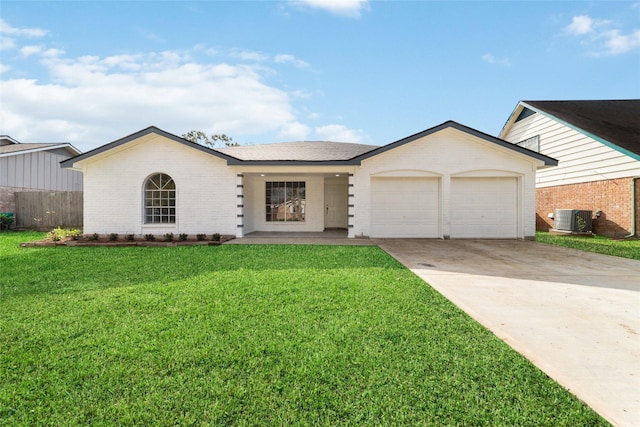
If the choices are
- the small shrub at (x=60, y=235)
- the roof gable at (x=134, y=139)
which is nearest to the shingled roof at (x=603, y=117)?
the roof gable at (x=134, y=139)

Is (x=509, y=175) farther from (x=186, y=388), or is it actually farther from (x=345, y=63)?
(x=186, y=388)

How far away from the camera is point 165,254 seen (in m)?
8.23

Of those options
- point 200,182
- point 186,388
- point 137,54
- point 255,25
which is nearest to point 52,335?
point 186,388

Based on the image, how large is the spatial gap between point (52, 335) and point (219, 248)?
6054 mm

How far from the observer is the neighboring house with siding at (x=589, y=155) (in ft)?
40.1

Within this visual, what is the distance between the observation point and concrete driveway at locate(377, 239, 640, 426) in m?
2.46

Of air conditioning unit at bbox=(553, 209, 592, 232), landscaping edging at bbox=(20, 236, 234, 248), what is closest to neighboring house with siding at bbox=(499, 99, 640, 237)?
air conditioning unit at bbox=(553, 209, 592, 232)

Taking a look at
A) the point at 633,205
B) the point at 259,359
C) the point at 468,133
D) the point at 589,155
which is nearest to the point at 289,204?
the point at 468,133

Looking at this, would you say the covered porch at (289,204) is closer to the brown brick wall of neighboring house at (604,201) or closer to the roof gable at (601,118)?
the brown brick wall of neighboring house at (604,201)

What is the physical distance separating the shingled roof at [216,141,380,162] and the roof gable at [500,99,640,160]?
9.63 meters

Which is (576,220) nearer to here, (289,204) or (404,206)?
(404,206)

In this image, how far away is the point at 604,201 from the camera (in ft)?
42.7

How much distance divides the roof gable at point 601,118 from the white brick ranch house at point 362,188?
4.49m

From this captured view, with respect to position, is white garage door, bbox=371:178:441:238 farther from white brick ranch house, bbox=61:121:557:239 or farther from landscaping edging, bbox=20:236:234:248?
landscaping edging, bbox=20:236:234:248
